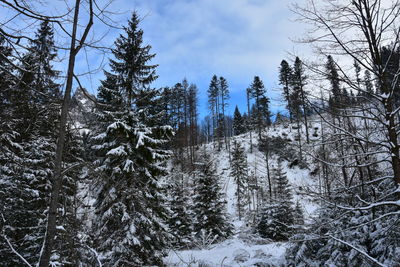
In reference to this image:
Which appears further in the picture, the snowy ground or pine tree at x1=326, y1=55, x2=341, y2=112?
the snowy ground

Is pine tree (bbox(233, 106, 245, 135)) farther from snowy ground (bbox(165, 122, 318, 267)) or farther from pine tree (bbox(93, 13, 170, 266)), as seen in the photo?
pine tree (bbox(93, 13, 170, 266))

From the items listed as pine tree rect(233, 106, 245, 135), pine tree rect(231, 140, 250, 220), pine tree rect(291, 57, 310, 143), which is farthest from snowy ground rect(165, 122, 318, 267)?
pine tree rect(233, 106, 245, 135)

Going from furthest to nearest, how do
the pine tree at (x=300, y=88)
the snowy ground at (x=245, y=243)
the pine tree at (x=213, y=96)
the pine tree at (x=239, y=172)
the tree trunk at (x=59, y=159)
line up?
the pine tree at (x=213, y=96) → the pine tree at (x=239, y=172) → the snowy ground at (x=245, y=243) → the pine tree at (x=300, y=88) → the tree trunk at (x=59, y=159)

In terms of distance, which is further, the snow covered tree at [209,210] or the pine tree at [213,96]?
the pine tree at [213,96]

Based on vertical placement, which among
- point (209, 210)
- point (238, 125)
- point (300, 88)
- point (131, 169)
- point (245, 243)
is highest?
point (238, 125)

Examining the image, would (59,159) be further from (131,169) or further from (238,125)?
(238,125)

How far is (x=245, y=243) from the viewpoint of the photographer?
1125 centimetres

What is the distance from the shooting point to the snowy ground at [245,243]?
5.10 meters

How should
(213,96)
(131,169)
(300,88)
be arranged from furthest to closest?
(213,96)
(131,169)
(300,88)

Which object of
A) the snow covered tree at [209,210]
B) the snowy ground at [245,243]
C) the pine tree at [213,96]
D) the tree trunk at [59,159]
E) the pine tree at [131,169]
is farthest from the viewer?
the pine tree at [213,96]

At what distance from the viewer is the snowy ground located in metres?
5.10

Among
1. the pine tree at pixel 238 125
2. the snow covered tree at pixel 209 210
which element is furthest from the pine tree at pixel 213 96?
the snow covered tree at pixel 209 210

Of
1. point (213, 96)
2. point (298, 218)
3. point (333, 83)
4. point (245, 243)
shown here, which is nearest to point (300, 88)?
point (333, 83)

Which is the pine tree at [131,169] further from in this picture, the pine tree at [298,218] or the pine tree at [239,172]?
the pine tree at [239,172]
